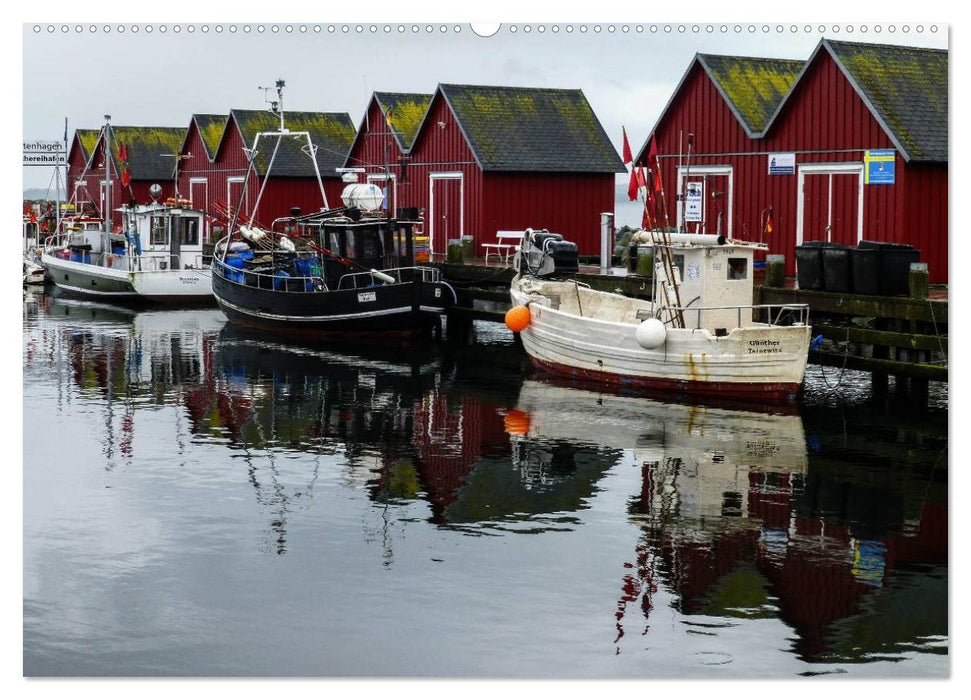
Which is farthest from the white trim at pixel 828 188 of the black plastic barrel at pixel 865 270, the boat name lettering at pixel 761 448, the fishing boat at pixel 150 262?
the fishing boat at pixel 150 262

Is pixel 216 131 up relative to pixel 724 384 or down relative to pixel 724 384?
up

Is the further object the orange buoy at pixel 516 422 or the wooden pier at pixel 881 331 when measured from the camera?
the wooden pier at pixel 881 331

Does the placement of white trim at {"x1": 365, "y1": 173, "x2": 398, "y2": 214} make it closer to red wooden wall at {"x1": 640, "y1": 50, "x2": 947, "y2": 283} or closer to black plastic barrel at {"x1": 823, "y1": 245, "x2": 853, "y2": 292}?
red wooden wall at {"x1": 640, "y1": 50, "x2": 947, "y2": 283}

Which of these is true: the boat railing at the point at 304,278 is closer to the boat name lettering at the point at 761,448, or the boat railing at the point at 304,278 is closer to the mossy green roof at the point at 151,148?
the boat name lettering at the point at 761,448

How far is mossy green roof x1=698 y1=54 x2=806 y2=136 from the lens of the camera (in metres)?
28.1

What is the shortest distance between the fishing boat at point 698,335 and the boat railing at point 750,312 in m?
0.01

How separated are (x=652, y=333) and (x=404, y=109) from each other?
69.8 feet

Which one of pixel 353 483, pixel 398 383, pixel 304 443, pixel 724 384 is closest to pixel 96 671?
pixel 353 483

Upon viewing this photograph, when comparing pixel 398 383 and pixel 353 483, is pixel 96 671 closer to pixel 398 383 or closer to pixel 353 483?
pixel 353 483

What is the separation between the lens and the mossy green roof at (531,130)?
35.7m

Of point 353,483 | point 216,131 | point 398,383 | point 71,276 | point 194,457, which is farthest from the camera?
point 216,131

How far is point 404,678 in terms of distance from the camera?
873 cm

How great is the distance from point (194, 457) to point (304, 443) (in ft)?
5.45

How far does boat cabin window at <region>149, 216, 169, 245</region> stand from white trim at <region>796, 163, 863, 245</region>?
70.5 ft
